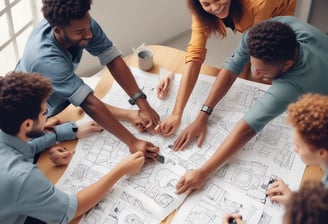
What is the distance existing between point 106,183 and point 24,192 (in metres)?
0.24

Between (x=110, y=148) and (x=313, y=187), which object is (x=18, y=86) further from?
(x=313, y=187)

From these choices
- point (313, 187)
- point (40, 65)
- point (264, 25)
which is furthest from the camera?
point (40, 65)

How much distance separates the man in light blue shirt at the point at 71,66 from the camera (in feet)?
4.50

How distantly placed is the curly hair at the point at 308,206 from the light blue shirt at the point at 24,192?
2.01ft

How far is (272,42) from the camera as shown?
126cm

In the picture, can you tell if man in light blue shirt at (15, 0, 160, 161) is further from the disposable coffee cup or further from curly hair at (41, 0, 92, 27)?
the disposable coffee cup

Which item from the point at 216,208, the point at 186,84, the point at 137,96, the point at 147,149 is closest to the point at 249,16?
the point at 186,84

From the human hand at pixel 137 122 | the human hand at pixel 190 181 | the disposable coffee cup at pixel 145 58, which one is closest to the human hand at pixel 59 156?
the human hand at pixel 137 122

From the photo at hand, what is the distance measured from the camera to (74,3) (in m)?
1.36

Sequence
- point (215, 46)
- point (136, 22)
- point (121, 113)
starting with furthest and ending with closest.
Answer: point (215, 46) < point (136, 22) < point (121, 113)

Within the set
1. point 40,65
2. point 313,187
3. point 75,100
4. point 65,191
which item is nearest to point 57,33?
point 40,65

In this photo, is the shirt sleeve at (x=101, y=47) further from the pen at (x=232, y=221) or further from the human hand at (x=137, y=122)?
the pen at (x=232, y=221)

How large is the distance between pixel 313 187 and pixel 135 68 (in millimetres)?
980

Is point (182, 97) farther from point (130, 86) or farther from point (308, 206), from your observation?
point (308, 206)
